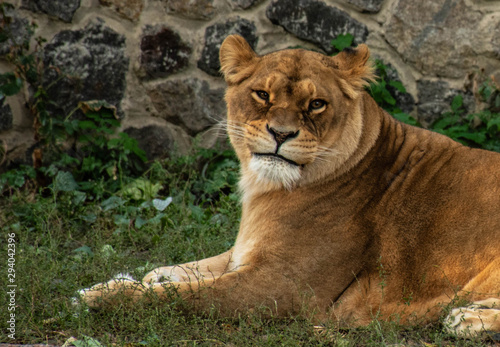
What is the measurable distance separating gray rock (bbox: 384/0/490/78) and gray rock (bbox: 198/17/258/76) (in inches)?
47.2

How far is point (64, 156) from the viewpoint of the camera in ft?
19.4

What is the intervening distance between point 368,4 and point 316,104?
8.40ft

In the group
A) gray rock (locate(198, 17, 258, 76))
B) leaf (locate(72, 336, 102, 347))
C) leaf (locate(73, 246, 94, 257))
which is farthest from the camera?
gray rock (locate(198, 17, 258, 76))

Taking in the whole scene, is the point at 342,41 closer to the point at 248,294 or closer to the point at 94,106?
the point at 94,106

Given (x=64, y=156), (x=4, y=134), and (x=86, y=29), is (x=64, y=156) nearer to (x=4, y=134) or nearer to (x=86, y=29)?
(x=4, y=134)

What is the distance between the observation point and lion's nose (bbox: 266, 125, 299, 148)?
3.62m

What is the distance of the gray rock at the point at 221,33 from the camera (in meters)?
6.09

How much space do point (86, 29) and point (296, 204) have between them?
313cm

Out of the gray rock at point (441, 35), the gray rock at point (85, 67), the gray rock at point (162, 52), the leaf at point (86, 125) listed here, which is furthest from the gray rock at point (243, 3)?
the leaf at point (86, 125)

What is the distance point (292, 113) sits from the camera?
3.71 m

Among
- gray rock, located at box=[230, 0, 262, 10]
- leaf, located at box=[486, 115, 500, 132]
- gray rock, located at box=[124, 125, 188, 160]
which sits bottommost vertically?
gray rock, located at box=[124, 125, 188, 160]
